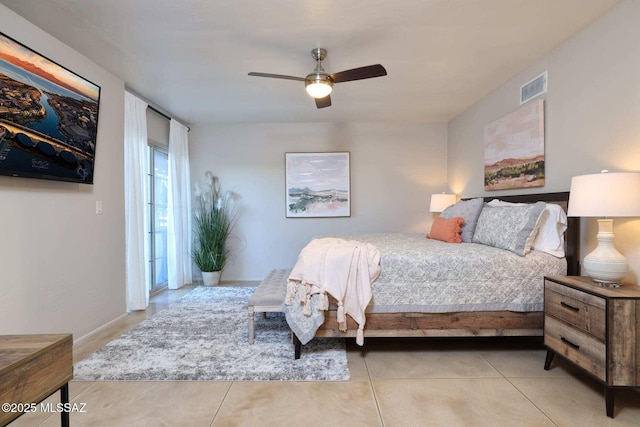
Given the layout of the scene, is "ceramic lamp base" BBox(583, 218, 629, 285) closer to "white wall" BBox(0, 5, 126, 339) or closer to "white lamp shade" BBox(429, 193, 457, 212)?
"white lamp shade" BBox(429, 193, 457, 212)

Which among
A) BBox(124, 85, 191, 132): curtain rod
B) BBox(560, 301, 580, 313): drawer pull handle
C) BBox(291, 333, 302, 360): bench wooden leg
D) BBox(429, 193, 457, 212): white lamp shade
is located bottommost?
BBox(291, 333, 302, 360): bench wooden leg

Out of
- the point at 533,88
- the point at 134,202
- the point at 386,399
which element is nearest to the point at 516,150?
the point at 533,88

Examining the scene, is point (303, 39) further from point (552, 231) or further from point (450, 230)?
point (552, 231)

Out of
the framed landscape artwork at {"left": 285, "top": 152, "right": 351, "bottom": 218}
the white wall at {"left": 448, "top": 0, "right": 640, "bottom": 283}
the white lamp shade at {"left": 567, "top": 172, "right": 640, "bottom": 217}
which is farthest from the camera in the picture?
the framed landscape artwork at {"left": 285, "top": 152, "right": 351, "bottom": 218}

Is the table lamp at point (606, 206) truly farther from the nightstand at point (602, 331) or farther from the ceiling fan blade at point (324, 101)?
the ceiling fan blade at point (324, 101)

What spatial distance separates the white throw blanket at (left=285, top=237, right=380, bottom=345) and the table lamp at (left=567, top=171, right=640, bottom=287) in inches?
54.4

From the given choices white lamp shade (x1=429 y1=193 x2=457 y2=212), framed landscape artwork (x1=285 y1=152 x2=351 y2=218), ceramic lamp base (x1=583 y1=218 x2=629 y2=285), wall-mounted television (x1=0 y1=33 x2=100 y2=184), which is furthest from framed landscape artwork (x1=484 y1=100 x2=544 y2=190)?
wall-mounted television (x1=0 y1=33 x2=100 y2=184)

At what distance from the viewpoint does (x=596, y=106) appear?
90.0 inches

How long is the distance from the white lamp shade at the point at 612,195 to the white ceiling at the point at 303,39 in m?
1.23

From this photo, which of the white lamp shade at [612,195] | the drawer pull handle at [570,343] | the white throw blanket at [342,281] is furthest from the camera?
the white throw blanket at [342,281]

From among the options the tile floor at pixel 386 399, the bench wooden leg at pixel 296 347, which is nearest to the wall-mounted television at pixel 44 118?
the tile floor at pixel 386 399

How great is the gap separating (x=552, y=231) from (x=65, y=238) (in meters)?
4.06

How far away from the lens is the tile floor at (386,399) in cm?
170

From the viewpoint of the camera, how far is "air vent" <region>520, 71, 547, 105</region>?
2797mm
